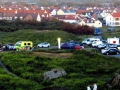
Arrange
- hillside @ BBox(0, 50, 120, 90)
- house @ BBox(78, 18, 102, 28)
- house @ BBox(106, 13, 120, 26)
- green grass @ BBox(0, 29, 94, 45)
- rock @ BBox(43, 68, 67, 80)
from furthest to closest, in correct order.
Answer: house @ BBox(106, 13, 120, 26) → house @ BBox(78, 18, 102, 28) → green grass @ BBox(0, 29, 94, 45) → rock @ BBox(43, 68, 67, 80) → hillside @ BBox(0, 50, 120, 90)

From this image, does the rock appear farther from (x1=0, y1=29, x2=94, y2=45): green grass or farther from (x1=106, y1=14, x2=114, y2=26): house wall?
(x1=106, y1=14, x2=114, y2=26): house wall

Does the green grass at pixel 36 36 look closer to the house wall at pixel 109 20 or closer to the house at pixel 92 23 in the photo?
the house at pixel 92 23

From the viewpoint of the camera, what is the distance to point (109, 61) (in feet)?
72.6

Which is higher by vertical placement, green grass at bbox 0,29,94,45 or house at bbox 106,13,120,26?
house at bbox 106,13,120,26

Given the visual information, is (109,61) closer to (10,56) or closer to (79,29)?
(10,56)

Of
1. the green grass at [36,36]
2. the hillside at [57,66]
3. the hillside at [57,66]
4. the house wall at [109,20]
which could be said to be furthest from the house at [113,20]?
the hillside at [57,66]

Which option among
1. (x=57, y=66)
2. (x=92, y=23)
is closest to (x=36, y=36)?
(x=57, y=66)

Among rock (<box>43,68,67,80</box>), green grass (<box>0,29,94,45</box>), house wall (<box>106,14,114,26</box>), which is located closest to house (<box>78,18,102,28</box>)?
house wall (<box>106,14,114,26</box>)

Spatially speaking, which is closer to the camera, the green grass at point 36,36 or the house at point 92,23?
the green grass at point 36,36

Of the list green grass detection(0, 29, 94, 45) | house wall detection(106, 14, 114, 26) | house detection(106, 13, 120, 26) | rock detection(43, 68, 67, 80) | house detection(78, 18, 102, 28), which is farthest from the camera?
house wall detection(106, 14, 114, 26)

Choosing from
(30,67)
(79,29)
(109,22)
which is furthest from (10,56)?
(109,22)

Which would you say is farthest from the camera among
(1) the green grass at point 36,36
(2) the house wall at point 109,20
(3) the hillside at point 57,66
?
(2) the house wall at point 109,20

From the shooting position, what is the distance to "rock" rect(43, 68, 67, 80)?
58.1 feet

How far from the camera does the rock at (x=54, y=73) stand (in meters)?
17.7
